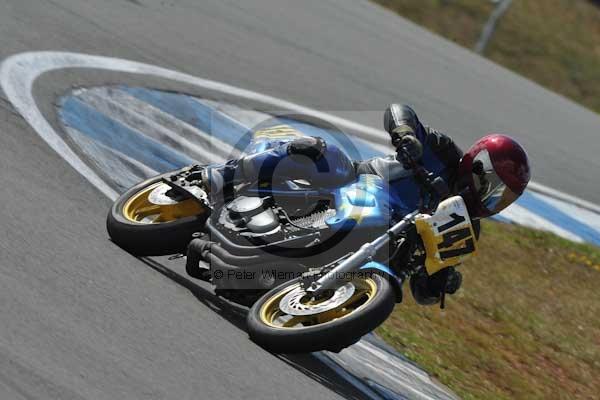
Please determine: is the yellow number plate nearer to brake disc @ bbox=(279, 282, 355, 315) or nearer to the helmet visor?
the helmet visor

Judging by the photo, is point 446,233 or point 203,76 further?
point 203,76

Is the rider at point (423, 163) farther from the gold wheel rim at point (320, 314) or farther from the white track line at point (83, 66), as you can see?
the white track line at point (83, 66)

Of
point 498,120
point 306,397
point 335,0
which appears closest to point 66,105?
point 306,397

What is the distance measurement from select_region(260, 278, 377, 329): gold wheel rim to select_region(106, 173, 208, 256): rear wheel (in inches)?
34.8

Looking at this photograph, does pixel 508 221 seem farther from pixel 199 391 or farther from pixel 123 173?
pixel 199 391

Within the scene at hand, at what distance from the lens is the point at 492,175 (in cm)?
607

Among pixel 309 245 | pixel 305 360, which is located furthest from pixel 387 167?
pixel 305 360

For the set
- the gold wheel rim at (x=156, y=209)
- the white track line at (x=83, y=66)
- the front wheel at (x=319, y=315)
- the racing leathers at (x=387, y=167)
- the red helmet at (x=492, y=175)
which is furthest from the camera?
the white track line at (x=83, y=66)

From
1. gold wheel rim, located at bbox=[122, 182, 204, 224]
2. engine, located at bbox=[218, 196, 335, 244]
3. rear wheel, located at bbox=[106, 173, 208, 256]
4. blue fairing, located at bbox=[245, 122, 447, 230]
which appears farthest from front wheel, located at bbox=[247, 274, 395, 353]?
gold wheel rim, located at bbox=[122, 182, 204, 224]

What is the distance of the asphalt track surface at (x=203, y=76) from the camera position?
465 centimetres

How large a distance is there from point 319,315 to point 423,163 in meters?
1.26

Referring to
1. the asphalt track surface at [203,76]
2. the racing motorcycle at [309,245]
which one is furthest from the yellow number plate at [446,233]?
the asphalt track surface at [203,76]

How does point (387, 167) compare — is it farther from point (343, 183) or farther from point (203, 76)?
point (203, 76)

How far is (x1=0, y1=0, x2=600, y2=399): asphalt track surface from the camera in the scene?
15.3 ft
